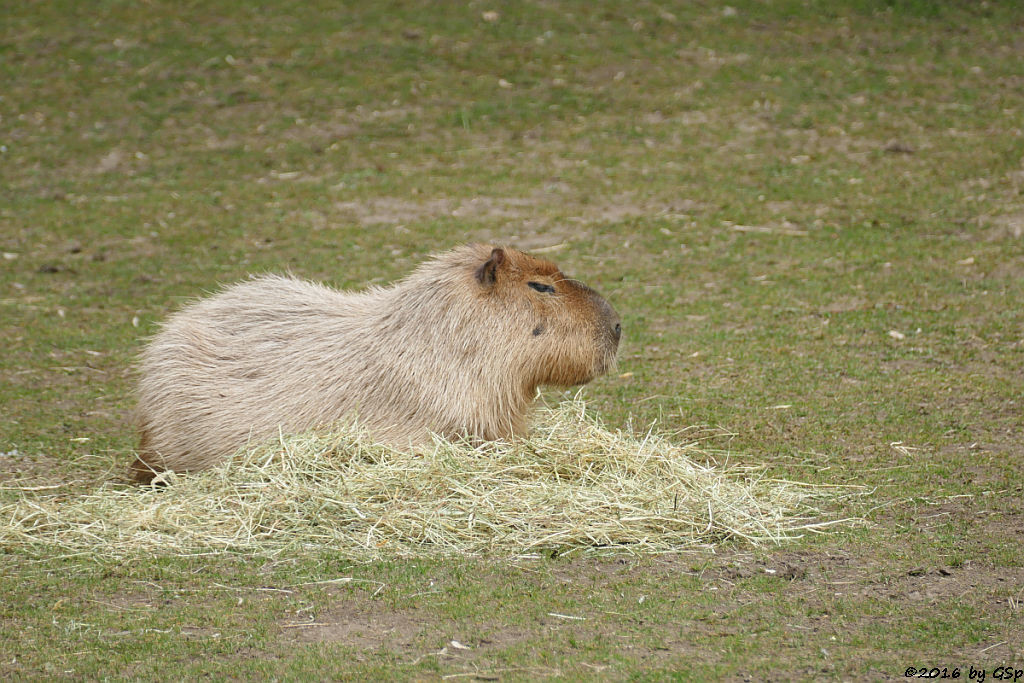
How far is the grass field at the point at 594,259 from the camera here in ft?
11.1

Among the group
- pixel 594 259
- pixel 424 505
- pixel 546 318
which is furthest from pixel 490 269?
pixel 594 259

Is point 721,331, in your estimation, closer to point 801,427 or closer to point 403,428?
point 801,427

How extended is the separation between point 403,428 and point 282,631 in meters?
1.34

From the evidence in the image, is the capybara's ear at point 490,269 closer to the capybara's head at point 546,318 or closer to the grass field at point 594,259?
the capybara's head at point 546,318

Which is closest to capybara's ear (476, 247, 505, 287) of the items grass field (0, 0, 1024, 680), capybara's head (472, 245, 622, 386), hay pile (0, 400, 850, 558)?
capybara's head (472, 245, 622, 386)

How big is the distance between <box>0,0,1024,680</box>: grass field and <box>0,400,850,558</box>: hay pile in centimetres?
13

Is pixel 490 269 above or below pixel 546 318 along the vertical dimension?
above

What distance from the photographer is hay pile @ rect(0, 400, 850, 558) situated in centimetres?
397

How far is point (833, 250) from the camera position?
7.84 m

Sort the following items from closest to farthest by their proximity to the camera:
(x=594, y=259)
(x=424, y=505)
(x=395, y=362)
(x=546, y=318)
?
(x=424, y=505) < (x=395, y=362) < (x=546, y=318) < (x=594, y=259)

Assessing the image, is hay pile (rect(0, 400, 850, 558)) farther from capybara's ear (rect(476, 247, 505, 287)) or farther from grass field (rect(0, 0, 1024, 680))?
capybara's ear (rect(476, 247, 505, 287))

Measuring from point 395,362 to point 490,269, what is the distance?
0.52 m

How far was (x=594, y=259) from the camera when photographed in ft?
26.1

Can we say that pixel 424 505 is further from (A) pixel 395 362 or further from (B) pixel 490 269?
(B) pixel 490 269
